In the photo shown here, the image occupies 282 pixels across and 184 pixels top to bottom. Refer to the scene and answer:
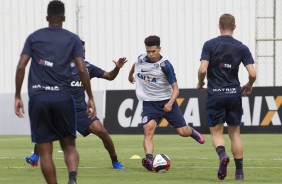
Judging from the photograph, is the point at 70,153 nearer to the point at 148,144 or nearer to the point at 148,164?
the point at 148,164

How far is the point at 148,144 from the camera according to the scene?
15516 millimetres

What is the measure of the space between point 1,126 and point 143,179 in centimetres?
1727

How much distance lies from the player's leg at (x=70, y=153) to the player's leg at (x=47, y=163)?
0.19m

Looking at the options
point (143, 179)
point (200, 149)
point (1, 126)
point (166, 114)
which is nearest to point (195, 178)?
point (143, 179)

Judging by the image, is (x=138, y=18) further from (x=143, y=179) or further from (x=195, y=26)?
(x=143, y=179)

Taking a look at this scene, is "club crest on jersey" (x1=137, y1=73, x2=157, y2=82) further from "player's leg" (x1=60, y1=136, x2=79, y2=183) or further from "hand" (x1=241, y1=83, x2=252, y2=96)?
"player's leg" (x1=60, y1=136, x2=79, y2=183)

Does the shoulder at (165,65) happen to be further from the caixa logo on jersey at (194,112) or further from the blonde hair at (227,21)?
the caixa logo on jersey at (194,112)

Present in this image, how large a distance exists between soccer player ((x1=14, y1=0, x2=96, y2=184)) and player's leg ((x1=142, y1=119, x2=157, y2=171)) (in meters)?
4.21

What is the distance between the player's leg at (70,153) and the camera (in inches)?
437

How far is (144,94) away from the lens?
52.8ft

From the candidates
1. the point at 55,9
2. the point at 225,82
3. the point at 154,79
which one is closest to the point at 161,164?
the point at 154,79

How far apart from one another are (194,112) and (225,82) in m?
13.9

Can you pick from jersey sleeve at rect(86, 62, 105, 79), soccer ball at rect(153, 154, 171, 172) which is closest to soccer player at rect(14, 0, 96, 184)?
soccer ball at rect(153, 154, 171, 172)

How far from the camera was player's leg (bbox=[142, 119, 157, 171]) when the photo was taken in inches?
594
